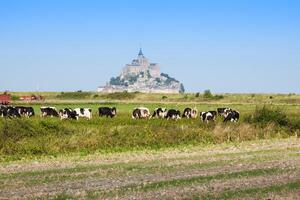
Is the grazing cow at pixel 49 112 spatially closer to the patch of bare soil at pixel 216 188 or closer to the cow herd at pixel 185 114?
the cow herd at pixel 185 114

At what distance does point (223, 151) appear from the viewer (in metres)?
28.3

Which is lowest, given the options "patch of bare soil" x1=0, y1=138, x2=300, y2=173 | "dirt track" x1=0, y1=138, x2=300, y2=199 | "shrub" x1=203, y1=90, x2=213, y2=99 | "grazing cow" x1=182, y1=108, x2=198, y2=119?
"patch of bare soil" x1=0, y1=138, x2=300, y2=173

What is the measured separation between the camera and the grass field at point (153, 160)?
15.9m

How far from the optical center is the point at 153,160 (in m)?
23.9

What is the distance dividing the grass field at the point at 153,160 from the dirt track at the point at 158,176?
1.0 inches

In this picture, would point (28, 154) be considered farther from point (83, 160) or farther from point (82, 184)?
point (82, 184)

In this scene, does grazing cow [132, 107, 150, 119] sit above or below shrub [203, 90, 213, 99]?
below

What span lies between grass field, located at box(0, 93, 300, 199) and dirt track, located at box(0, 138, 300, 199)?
0.03m

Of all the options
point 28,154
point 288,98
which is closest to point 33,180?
point 28,154

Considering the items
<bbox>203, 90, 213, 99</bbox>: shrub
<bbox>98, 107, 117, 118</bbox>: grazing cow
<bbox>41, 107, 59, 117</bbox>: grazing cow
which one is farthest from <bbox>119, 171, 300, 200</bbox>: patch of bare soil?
<bbox>203, 90, 213, 99</bbox>: shrub

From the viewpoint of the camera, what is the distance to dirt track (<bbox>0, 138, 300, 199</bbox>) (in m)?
15.4

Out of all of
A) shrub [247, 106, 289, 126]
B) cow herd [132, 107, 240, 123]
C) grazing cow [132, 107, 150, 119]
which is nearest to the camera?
shrub [247, 106, 289, 126]

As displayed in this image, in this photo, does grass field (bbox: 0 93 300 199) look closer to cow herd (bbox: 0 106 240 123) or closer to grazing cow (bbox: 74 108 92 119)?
cow herd (bbox: 0 106 240 123)

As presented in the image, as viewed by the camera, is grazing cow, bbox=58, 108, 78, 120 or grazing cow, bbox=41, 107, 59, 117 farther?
grazing cow, bbox=41, 107, 59, 117
